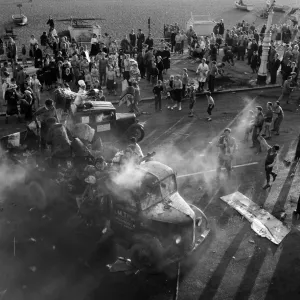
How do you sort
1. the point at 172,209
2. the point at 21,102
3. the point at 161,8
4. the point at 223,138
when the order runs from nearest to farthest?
the point at 172,209, the point at 223,138, the point at 21,102, the point at 161,8

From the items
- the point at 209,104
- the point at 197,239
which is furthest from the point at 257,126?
the point at 197,239

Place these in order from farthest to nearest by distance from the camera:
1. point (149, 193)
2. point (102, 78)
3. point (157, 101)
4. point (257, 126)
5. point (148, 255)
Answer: point (102, 78) < point (157, 101) < point (257, 126) < point (149, 193) < point (148, 255)

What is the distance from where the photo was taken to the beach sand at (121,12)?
44.3 m

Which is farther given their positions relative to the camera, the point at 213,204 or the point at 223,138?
the point at 223,138

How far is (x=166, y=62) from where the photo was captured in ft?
76.5

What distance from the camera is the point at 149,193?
29.0ft

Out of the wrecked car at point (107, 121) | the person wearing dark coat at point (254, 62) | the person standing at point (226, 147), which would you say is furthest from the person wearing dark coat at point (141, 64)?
the person standing at point (226, 147)

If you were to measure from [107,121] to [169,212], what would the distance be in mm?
5892

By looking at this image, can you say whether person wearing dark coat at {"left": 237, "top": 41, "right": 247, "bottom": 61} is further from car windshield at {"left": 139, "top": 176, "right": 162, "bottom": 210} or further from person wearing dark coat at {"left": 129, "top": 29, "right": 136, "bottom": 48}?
car windshield at {"left": 139, "top": 176, "right": 162, "bottom": 210}

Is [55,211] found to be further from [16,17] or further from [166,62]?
[16,17]

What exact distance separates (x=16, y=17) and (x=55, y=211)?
127ft

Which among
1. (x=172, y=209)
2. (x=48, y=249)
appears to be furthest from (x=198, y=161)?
(x=48, y=249)

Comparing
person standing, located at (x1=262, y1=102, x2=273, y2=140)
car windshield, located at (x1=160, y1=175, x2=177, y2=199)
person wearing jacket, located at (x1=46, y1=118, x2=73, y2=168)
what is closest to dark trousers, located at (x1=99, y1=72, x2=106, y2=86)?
person standing, located at (x1=262, y1=102, x2=273, y2=140)

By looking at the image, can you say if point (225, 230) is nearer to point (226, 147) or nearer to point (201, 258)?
point (201, 258)
